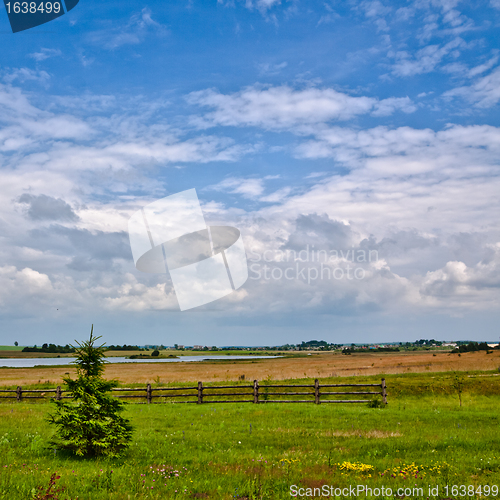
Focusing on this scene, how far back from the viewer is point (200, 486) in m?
7.83

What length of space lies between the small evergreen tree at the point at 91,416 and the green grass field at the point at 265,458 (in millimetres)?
403

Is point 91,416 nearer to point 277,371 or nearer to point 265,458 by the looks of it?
point 265,458

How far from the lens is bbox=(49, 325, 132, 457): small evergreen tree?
9.46m

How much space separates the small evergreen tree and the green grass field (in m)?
0.40

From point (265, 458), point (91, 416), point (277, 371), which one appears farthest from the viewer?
point (277, 371)

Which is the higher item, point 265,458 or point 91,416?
point 91,416

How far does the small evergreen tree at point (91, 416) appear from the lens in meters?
9.46

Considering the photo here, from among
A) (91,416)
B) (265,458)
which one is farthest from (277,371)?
(91,416)

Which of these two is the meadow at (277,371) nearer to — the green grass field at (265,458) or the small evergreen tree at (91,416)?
the green grass field at (265,458)

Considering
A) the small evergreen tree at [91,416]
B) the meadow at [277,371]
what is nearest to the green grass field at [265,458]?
the small evergreen tree at [91,416]

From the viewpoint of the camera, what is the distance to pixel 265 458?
9.93 metres

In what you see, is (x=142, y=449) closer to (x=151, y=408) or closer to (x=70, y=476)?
(x=70, y=476)

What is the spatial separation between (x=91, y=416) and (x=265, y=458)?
14.1 feet

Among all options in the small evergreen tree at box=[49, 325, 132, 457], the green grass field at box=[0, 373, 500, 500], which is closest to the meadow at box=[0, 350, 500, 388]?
the green grass field at box=[0, 373, 500, 500]
